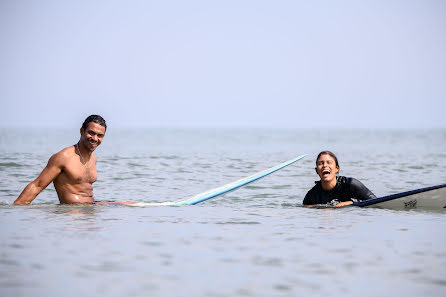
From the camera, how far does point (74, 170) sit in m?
8.80

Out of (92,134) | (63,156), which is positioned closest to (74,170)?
(63,156)

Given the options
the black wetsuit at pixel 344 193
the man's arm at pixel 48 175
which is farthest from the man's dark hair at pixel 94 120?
the black wetsuit at pixel 344 193

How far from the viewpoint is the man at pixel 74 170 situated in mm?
8688

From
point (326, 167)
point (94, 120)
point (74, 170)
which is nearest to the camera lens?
point (74, 170)

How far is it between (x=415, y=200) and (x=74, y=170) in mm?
5022

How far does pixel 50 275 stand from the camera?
509cm

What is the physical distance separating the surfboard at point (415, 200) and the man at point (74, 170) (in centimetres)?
396

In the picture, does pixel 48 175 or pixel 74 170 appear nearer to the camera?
pixel 48 175

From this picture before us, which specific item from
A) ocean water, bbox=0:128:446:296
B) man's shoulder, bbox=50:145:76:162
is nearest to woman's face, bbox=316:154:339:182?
ocean water, bbox=0:128:446:296

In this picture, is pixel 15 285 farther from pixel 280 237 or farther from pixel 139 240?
pixel 280 237

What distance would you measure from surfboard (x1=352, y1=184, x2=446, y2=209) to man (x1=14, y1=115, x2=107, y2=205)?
396cm

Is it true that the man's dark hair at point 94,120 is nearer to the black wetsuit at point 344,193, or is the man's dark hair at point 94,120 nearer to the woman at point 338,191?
the woman at point 338,191

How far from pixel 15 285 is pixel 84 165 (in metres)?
4.30

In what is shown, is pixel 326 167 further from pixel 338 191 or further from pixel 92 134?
pixel 92 134
